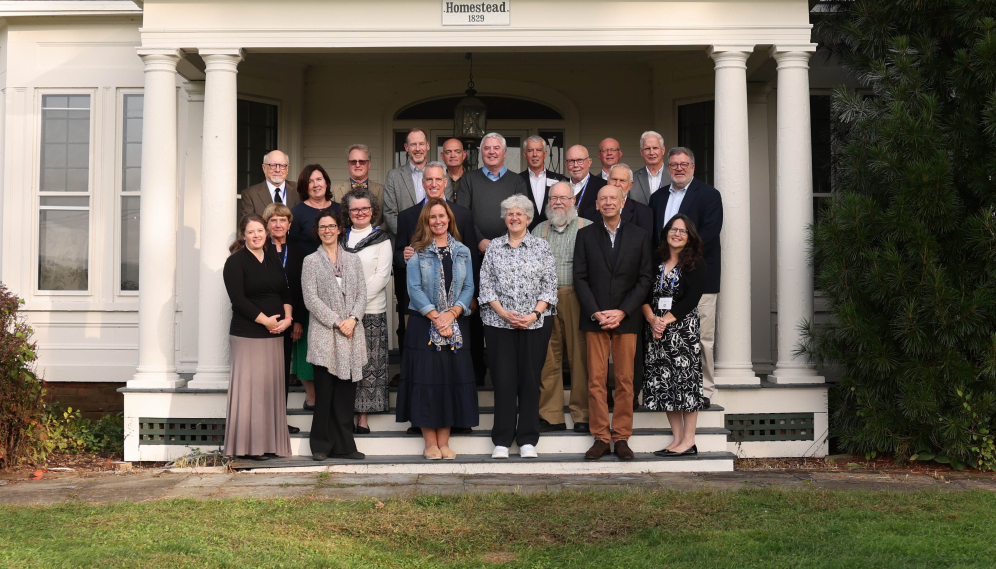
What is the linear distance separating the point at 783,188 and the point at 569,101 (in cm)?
303

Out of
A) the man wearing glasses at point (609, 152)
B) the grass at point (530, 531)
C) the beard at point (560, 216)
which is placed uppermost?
the man wearing glasses at point (609, 152)

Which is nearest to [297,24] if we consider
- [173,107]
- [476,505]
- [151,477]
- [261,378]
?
[173,107]

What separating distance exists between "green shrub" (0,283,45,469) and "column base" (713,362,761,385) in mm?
5572

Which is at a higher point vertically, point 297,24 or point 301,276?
point 297,24

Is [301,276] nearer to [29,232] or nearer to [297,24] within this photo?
[297,24]

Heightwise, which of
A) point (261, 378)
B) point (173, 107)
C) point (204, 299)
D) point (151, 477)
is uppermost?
point (173, 107)

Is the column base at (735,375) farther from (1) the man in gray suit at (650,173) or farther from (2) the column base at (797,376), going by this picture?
(1) the man in gray suit at (650,173)

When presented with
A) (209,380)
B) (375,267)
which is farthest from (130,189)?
(375,267)

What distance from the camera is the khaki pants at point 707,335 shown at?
7406mm

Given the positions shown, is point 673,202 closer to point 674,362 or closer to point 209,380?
point 674,362

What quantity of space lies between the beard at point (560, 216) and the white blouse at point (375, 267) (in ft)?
4.09

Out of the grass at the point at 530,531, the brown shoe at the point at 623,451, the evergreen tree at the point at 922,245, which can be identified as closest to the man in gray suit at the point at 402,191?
the brown shoe at the point at 623,451

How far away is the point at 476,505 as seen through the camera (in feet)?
19.1

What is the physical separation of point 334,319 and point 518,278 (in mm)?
1365
